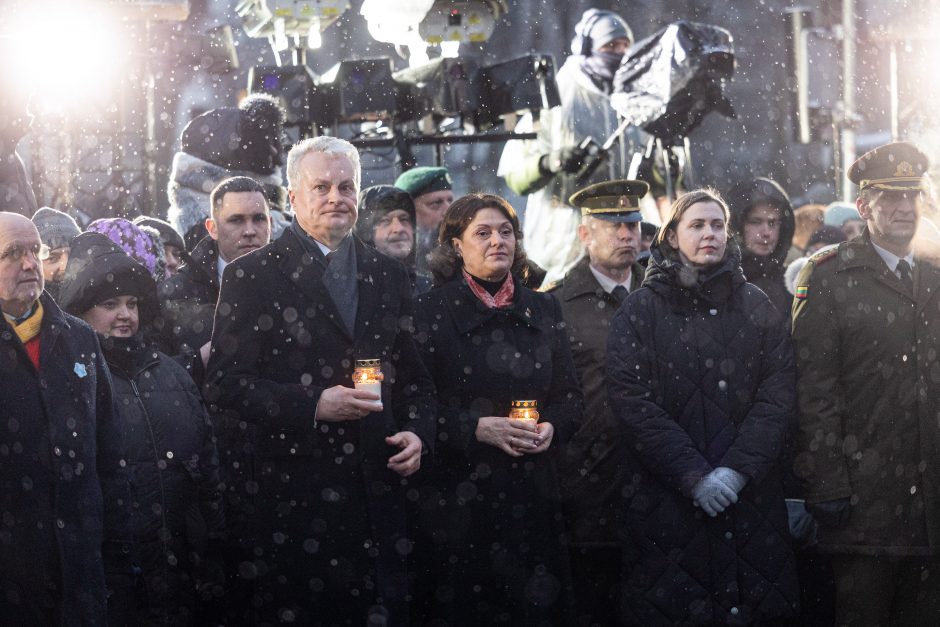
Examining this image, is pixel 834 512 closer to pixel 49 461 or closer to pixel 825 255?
pixel 825 255

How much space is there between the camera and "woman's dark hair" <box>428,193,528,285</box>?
465cm

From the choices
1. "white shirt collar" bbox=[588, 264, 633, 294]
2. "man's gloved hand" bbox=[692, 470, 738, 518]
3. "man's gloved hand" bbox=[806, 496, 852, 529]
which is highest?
"white shirt collar" bbox=[588, 264, 633, 294]

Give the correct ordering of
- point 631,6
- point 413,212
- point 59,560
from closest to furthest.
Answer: point 59,560 < point 413,212 < point 631,6

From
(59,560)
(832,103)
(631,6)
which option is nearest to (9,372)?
(59,560)

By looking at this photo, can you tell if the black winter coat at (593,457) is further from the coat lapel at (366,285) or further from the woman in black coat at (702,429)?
the coat lapel at (366,285)

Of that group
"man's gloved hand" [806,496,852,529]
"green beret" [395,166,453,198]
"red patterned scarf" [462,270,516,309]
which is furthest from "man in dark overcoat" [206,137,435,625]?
"green beret" [395,166,453,198]

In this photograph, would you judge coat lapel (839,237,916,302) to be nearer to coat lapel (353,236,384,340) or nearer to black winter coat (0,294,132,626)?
coat lapel (353,236,384,340)

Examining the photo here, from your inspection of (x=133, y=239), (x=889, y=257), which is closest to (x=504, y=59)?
(x=133, y=239)

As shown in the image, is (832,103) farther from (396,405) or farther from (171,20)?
(396,405)

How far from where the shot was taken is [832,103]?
49.7 ft

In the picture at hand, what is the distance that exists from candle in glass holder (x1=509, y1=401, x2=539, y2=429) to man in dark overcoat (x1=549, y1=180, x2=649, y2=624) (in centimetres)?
72

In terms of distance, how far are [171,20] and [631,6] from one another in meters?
5.17

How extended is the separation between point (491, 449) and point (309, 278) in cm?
97

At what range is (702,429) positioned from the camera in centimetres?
445
